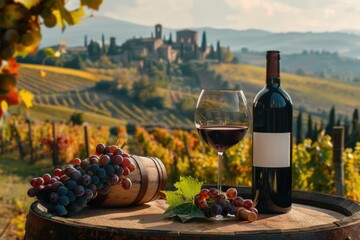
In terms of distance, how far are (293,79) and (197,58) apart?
20.6 meters

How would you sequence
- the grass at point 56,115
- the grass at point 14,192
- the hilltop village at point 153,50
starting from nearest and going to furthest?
the grass at point 14,192 → the grass at point 56,115 → the hilltop village at point 153,50

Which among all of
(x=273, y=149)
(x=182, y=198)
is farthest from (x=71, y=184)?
(x=273, y=149)

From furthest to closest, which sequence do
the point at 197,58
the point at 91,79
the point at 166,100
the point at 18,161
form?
the point at 197,58, the point at 91,79, the point at 166,100, the point at 18,161

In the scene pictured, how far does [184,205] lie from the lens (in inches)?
87.5

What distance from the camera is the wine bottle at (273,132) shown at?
2.28 meters

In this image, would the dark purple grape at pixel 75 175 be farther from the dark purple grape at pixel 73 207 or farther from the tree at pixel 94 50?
the tree at pixel 94 50

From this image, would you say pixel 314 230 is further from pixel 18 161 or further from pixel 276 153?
pixel 18 161

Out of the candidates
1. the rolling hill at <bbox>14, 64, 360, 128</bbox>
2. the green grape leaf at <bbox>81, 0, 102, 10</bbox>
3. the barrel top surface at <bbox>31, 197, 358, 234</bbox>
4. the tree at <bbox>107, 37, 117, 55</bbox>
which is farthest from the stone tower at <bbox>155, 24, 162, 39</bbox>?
the green grape leaf at <bbox>81, 0, 102, 10</bbox>

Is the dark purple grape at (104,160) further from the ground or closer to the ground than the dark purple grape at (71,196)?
further from the ground

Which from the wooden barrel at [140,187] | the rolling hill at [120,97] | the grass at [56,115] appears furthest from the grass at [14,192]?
the rolling hill at [120,97]

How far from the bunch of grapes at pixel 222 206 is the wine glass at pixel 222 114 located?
0.74ft

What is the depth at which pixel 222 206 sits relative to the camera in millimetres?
2191

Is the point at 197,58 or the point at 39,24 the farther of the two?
the point at 197,58

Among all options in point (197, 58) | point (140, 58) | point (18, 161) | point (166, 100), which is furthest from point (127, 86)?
point (18, 161)
